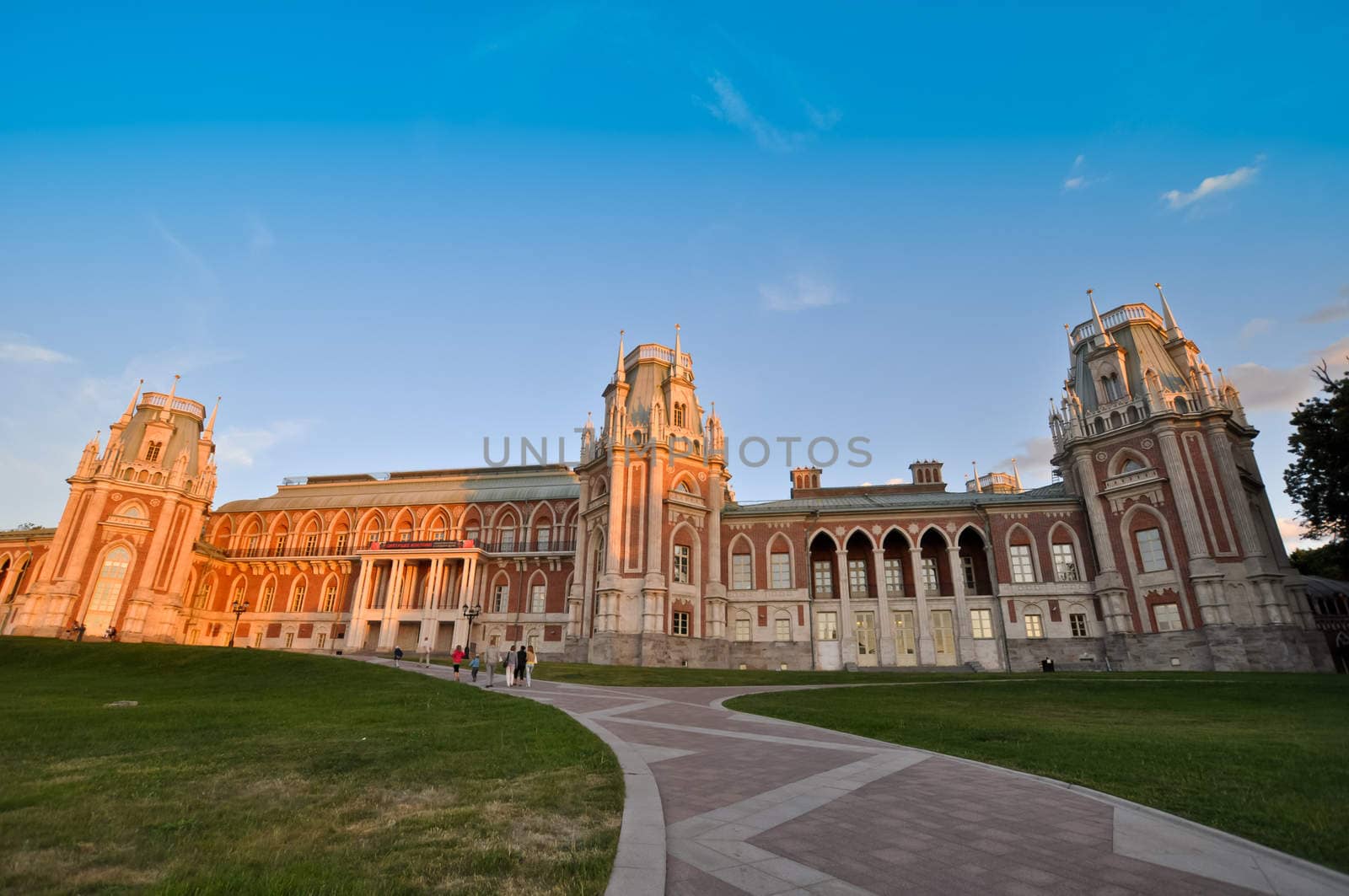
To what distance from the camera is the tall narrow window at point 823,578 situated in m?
44.7

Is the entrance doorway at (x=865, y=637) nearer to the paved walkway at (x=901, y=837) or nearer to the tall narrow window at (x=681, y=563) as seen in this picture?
the tall narrow window at (x=681, y=563)

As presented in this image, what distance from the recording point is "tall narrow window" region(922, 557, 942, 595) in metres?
43.2

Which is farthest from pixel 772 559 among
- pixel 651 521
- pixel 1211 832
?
pixel 1211 832

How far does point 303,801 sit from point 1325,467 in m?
39.6

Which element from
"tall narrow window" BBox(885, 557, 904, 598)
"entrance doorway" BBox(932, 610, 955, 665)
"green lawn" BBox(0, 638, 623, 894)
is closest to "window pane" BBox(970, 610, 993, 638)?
"entrance doorway" BBox(932, 610, 955, 665)

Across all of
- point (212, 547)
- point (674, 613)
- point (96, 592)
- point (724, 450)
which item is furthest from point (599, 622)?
point (212, 547)

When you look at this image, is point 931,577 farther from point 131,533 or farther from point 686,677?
point 131,533

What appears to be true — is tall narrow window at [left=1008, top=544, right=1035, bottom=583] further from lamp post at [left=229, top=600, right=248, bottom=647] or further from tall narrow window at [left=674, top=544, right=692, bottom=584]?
lamp post at [left=229, top=600, right=248, bottom=647]

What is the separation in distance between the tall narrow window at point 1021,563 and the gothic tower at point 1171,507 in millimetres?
3687

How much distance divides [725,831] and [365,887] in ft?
10.1

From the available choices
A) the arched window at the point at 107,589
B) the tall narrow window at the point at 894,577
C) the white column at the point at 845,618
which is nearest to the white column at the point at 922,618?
the tall narrow window at the point at 894,577

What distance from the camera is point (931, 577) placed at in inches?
1722

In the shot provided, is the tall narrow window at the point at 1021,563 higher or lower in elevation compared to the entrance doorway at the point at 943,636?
higher

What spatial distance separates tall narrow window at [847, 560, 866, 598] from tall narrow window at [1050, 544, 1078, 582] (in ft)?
39.3
